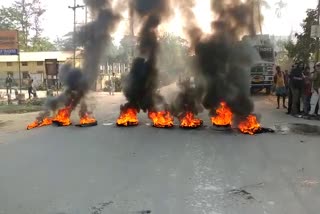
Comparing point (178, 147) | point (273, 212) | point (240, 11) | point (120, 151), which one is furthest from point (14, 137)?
point (273, 212)

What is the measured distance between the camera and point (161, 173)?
679 cm

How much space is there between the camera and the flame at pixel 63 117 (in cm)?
1295

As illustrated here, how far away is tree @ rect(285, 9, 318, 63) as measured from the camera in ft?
82.7

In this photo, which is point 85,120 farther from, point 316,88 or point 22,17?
point 22,17

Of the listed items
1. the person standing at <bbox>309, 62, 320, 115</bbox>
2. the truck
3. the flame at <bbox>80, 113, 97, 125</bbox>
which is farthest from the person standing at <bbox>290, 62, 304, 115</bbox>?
the truck

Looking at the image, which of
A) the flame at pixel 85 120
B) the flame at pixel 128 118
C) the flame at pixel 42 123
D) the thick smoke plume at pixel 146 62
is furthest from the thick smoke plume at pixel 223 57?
the flame at pixel 42 123

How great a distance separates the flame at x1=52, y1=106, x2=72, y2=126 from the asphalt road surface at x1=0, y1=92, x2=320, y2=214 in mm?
1807

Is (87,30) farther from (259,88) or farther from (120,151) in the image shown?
(259,88)

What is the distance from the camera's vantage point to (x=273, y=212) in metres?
4.87

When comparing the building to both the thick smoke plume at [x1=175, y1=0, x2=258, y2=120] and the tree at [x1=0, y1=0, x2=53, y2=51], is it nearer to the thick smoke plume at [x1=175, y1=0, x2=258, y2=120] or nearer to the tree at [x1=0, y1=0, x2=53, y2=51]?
the tree at [x1=0, y1=0, x2=53, y2=51]

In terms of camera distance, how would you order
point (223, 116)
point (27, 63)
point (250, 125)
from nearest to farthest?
point (250, 125) → point (223, 116) → point (27, 63)

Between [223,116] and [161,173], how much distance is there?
5297 mm

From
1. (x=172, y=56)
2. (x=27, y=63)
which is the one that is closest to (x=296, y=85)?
(x=172, y=56)

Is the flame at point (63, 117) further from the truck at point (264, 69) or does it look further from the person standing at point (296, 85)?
the truck at point (264, 69)
